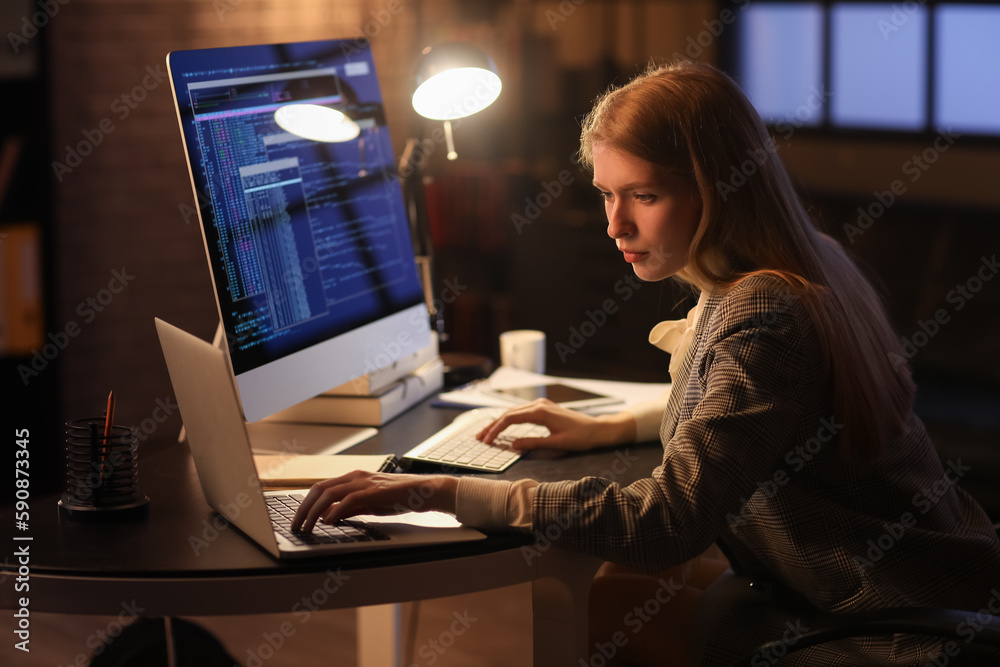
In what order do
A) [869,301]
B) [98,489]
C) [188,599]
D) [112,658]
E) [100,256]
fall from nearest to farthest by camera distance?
[188,599] → [98,489] → [869,301] → [112,658] → [100,256]

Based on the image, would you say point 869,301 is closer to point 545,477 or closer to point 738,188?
point 738,188

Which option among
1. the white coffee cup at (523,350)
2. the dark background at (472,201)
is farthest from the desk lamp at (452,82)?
the dark background at (472,201)

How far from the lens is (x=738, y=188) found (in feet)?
4.27

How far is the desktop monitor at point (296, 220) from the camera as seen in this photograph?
1.41 m

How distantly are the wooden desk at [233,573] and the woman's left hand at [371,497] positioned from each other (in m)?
0.06

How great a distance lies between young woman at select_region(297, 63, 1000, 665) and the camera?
3.86 ft

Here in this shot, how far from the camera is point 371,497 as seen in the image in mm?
1208

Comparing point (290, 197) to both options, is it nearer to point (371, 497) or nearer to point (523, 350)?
point (371, 497)

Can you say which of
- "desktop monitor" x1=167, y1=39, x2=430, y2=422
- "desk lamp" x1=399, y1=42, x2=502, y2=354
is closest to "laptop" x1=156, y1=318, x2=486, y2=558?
"desktop monitor" x1=167, y1=39, x2=430, y2=422

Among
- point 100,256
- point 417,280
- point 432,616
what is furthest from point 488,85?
point 100,256

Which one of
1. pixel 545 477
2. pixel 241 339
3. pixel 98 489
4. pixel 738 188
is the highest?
pixel 738 188

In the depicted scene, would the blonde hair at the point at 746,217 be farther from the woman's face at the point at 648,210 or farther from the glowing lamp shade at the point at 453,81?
the glowing lamp shade at the point at 453,81

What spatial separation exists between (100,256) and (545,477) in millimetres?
2872

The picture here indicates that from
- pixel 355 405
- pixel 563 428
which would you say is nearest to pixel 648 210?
pixel 563 428
